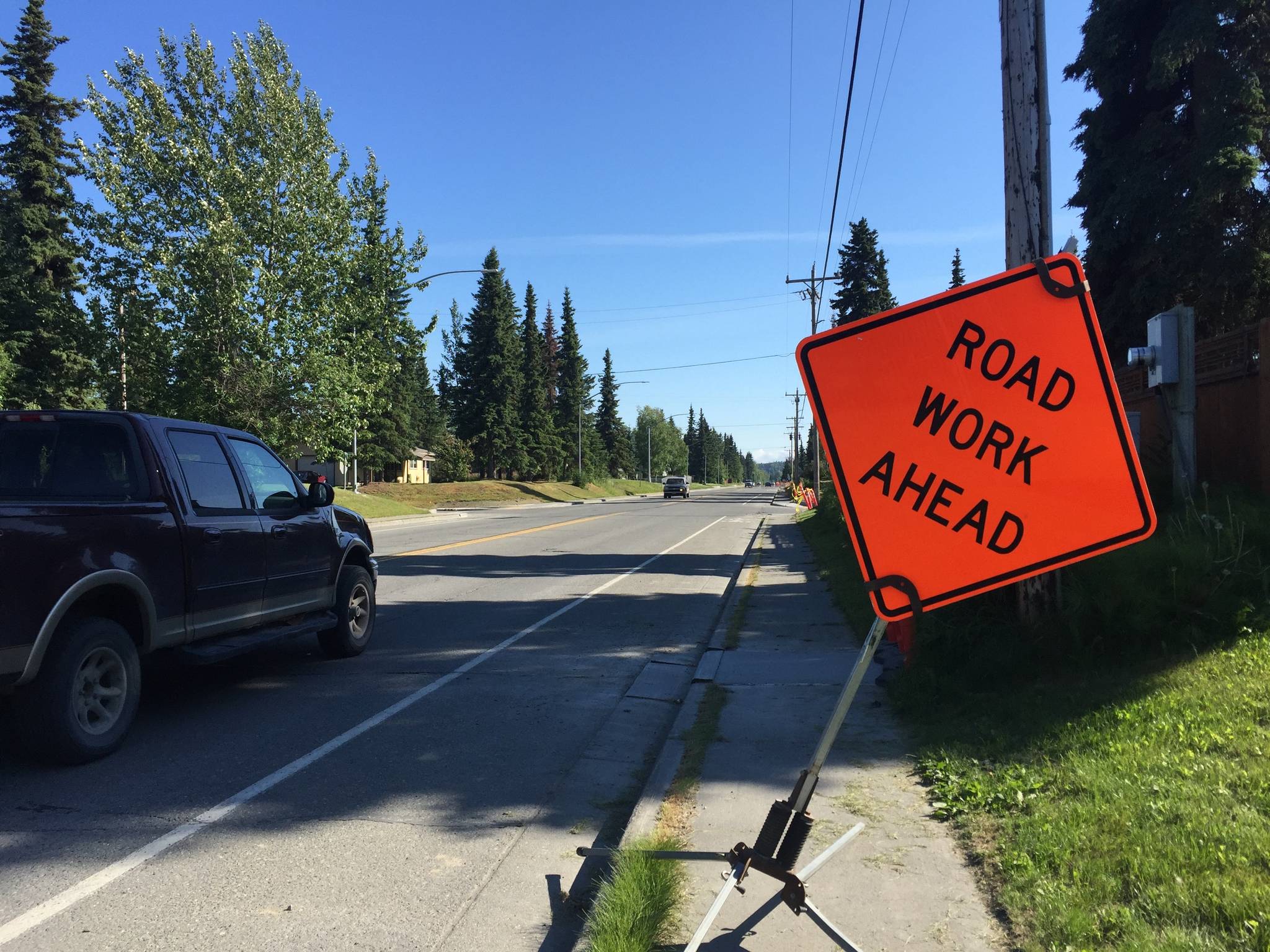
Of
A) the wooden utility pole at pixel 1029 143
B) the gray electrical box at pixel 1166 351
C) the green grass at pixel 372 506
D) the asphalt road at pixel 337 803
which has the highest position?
the wooden utility pole at pixel 1029 143

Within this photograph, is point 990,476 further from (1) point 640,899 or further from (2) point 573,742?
(2) point 573,742

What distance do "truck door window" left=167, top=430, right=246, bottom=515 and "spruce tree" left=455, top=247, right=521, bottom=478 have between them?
61.0 m

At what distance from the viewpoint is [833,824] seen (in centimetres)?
414

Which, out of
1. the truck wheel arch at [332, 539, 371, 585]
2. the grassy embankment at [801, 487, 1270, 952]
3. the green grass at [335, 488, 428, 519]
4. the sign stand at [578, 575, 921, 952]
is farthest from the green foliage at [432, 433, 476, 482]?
the sign stand at [578, 575, 921, 952]

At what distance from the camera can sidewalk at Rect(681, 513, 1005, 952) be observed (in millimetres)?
3199

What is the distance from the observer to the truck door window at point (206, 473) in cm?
608

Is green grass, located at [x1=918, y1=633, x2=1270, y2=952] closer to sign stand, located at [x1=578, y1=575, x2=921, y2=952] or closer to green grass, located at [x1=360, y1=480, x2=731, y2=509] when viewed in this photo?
sign stand, located at [x1=578, y1=575, x2=921, y2=952]

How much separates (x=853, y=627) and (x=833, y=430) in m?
6.30

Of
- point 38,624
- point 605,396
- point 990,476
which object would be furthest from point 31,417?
point 605,396

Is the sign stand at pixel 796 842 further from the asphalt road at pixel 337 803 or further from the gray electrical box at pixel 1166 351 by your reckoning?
the gray electrical box at pixel 1166 351

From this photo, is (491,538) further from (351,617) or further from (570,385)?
(570,385)

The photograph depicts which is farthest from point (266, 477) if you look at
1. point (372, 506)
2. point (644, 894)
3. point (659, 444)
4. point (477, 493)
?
point (659, 444)

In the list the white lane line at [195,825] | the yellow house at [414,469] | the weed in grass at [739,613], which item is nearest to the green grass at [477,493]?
the yellow house at [414,469]

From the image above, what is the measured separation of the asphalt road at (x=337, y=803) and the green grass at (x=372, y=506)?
82.1 feet
